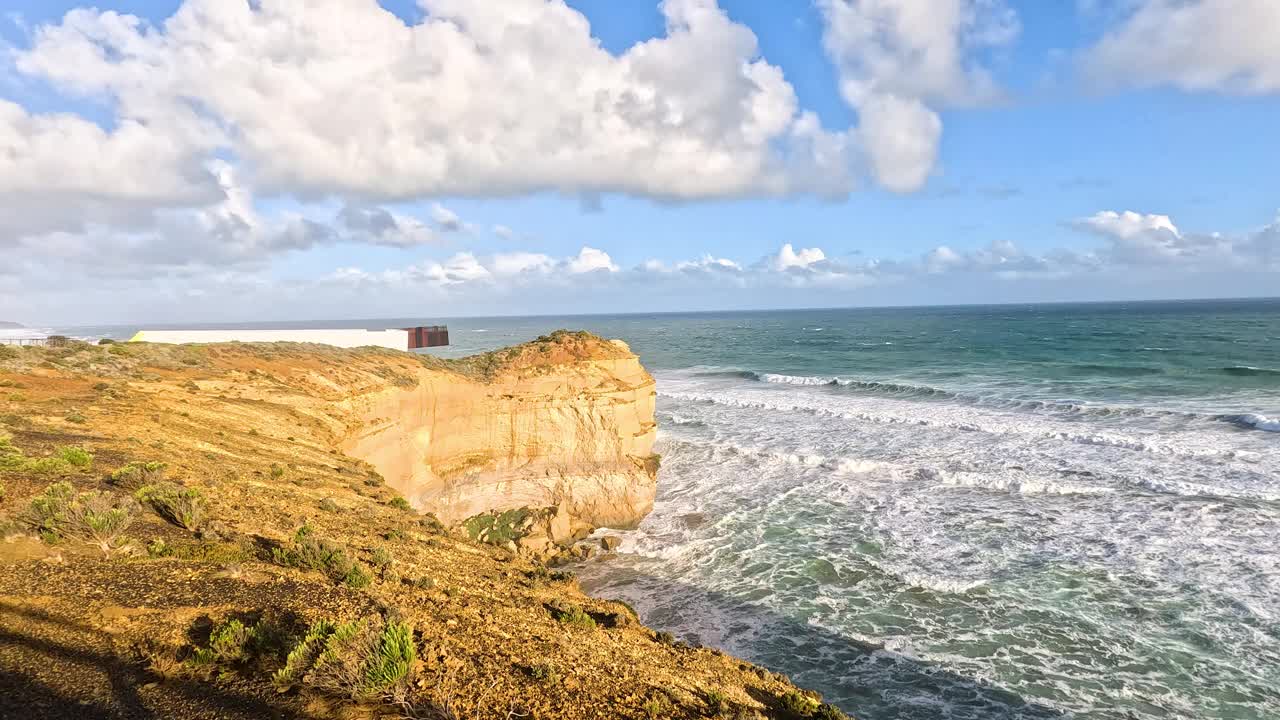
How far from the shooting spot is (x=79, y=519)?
349 inches

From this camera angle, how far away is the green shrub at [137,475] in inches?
434

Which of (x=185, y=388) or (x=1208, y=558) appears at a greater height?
(x=185, y=388)

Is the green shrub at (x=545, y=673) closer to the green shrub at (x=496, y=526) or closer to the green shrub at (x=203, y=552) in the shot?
the green shrub at (x=203, y=552)

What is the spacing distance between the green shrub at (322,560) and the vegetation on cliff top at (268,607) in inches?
1.3

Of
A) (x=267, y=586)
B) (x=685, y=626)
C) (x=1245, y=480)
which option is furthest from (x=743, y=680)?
(x=1245, y=480)

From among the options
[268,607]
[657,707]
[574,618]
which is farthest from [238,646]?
[657,707]

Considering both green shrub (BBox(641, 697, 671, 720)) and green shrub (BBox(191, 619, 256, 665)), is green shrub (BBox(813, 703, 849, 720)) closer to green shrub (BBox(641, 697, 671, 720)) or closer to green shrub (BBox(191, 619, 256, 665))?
green shrub (BBox(641, 697, 671, 720))

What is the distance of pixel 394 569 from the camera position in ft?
31.7

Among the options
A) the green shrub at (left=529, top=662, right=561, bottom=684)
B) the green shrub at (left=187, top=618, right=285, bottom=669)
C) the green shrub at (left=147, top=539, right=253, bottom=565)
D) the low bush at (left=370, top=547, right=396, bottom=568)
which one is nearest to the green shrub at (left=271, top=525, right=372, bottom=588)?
the low bush at (left=370, top=547, right=396, bottom=568)

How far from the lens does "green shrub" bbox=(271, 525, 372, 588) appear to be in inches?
350

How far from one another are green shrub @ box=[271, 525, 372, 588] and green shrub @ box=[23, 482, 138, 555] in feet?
6.94

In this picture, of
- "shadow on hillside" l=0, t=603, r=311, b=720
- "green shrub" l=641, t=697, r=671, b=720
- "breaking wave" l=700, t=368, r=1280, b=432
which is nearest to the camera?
"shadow on hillside" l=0, t=603, r=311, b=720

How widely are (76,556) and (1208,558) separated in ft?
84.7

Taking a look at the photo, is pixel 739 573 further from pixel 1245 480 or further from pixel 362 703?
pixel 1245 480
